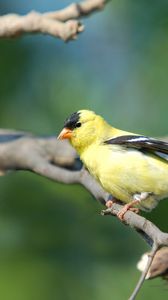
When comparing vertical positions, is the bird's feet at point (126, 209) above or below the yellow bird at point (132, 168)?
below

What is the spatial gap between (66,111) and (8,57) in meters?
0.49

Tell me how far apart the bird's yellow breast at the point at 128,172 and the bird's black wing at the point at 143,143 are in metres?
0.02

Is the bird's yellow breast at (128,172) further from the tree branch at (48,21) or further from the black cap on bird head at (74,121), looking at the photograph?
the tree branch at (48,21)

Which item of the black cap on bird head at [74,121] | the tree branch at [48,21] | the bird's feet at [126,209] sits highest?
the tree branch at [48,21]

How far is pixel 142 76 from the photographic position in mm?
5570

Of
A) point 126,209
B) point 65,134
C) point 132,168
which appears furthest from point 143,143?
point 65,134

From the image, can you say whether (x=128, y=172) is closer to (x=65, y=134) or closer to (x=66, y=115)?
(x=65, y=134)

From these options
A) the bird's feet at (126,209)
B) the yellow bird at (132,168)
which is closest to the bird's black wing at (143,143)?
the yellow bird at (132,168)

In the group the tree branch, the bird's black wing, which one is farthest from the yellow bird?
the tree branch

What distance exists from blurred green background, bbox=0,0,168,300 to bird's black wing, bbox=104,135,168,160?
17.8 inches

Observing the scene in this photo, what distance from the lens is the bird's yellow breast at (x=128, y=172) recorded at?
3578 millimetres

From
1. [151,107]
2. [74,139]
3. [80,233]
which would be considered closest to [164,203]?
[74,139]

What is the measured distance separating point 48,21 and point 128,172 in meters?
0.74

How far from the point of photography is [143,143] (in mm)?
3592
